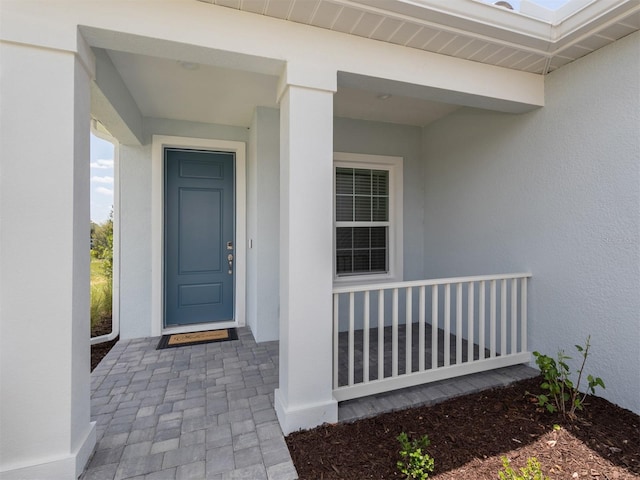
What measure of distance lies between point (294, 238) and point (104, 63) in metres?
1.95

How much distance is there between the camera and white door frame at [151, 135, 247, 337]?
11.9 ft

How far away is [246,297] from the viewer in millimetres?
4016

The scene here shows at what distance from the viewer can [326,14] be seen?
1873mm

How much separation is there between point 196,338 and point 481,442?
9.76ft

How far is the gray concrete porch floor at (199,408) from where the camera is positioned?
1.71 meters

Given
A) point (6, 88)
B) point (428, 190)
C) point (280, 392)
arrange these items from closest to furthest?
point (6, 88), point (280, 392), point (428, 190)

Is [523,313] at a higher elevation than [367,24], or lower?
lower

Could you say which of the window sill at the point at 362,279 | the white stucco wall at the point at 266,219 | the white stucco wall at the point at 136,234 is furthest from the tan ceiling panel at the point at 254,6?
the window sill at the point at 362,279

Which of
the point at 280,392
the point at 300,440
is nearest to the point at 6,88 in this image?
the point at 280,392

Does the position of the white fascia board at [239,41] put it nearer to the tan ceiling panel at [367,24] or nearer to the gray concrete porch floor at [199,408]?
the tan ceiling panel at [367,24]

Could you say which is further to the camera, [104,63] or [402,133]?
[402,133]

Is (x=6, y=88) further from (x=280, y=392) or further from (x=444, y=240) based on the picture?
(x=444, y=240)

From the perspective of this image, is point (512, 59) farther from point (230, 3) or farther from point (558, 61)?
point (230, 3)

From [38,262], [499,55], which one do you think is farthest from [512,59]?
[38,262]
